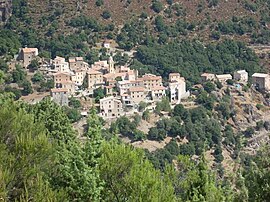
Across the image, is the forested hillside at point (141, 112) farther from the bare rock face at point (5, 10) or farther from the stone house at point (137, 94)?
the bare rock face at point (5, 10)

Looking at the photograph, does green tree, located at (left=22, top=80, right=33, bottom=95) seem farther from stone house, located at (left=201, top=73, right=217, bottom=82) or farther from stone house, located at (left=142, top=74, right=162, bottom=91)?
stone house, located at (left=201, top=73, right=217, bottom=82)

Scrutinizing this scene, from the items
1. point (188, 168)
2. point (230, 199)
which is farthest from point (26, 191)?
point (188, 168)

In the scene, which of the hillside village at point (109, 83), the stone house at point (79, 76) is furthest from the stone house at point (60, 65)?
the stone house at point (79, 76)

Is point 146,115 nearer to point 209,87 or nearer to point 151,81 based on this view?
point 151,81

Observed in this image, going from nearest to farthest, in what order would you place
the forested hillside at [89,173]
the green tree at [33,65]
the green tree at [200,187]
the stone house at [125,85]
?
the forested hillside at [89,173] → the green tree at [200,187] → the stone house at [125,85] → the green tree at [33,65]

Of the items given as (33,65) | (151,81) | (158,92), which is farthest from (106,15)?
(158,92)

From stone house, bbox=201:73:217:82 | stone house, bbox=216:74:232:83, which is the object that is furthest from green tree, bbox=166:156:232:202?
stone house, bbox=216:74:232:83

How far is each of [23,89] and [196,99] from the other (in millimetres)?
13367

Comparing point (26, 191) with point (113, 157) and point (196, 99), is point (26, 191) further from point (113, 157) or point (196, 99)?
point (196, 99)

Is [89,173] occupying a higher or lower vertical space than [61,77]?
lower

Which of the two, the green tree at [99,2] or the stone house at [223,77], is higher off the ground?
the green tree at [99,2]

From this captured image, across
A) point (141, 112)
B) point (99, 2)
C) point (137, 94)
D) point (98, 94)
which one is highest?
point (99, 2)

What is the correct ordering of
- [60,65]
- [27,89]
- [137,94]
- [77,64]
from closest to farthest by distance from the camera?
1. [27,89]
2. [137,94]
3. [60,65]
4. [77,64]

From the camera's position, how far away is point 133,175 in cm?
820
